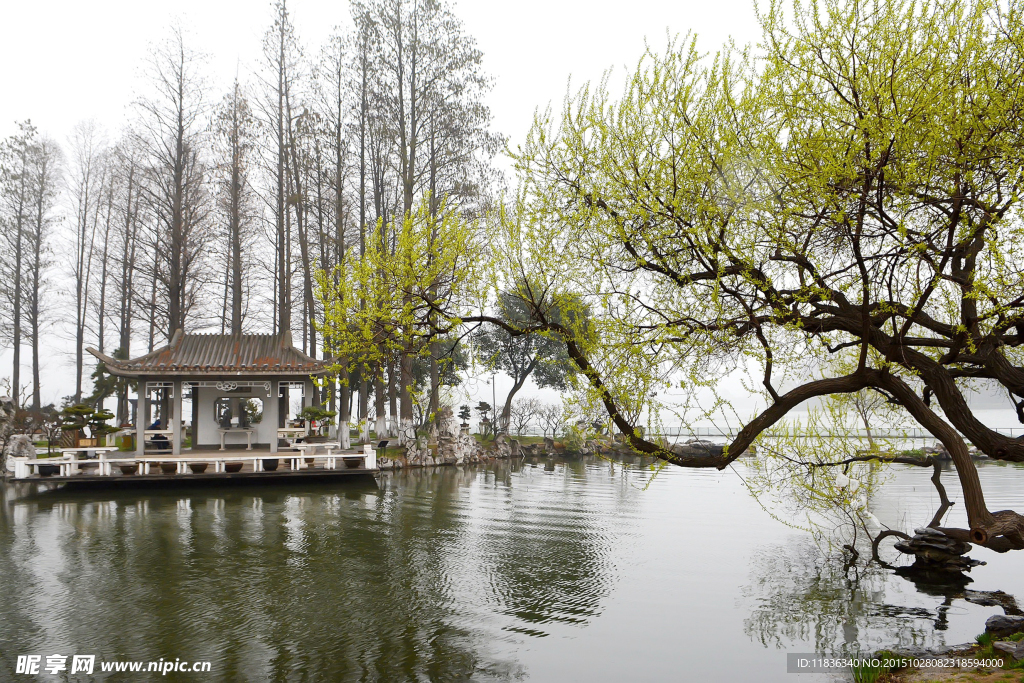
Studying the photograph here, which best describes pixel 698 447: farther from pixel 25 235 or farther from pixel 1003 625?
pixel 25 235

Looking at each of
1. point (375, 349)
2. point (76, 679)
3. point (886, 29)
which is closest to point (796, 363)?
point (886, 29)

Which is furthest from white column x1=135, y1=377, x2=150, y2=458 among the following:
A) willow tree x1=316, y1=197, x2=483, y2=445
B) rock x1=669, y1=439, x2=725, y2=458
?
rock x1=669, y1=439, x2=725, y2=458

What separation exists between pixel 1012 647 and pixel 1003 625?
1.23 metres

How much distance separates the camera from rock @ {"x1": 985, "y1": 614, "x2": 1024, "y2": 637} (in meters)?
6.98

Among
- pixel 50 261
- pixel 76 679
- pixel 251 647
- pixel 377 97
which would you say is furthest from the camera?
pixel 50 261

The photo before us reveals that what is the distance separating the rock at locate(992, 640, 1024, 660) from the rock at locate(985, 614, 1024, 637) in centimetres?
73

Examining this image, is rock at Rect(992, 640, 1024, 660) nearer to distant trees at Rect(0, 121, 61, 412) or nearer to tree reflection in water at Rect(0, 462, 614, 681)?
tree reflection in water at Rect(0, 462, 614, 681)

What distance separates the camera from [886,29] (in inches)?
197

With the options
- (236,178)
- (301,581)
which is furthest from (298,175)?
(301,581)

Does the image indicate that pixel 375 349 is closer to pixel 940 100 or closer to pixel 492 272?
pixel 492 272

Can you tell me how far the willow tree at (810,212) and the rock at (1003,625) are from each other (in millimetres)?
2108

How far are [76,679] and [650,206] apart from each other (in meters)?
6.57

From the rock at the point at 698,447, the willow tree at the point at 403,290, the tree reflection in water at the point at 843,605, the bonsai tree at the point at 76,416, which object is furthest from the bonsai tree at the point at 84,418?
the tree reflection in water at the point at 843,605

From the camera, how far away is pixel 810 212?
633 cm
